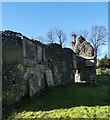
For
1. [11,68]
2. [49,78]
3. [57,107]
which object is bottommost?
[57,107]

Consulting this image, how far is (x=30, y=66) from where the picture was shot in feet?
31.5

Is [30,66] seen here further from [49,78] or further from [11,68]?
[49,78]

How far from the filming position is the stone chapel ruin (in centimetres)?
802

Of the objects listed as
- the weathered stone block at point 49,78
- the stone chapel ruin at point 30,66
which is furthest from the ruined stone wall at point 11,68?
the weathered stone block at point 49,78

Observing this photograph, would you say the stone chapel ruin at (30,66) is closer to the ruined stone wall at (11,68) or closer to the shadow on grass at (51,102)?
the ruined stone wall at (11,68)

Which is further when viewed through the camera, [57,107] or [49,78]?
[49,78]

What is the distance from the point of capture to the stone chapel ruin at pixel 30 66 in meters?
8.02

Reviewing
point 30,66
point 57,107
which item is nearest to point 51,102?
point 57,107

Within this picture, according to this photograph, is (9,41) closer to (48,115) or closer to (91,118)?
(48,115)

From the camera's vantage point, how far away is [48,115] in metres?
6.50

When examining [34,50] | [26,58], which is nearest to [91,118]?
[26,58]

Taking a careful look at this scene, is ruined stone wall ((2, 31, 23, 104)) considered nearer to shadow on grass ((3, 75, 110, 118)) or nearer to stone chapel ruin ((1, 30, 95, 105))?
stone chapel ruin ((1, 30, 95, 105))

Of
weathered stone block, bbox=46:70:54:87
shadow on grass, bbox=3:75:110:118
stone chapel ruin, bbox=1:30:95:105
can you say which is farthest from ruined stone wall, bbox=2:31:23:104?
weathered stone block, bbox=46:70:54:87

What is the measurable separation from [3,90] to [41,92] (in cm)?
277
